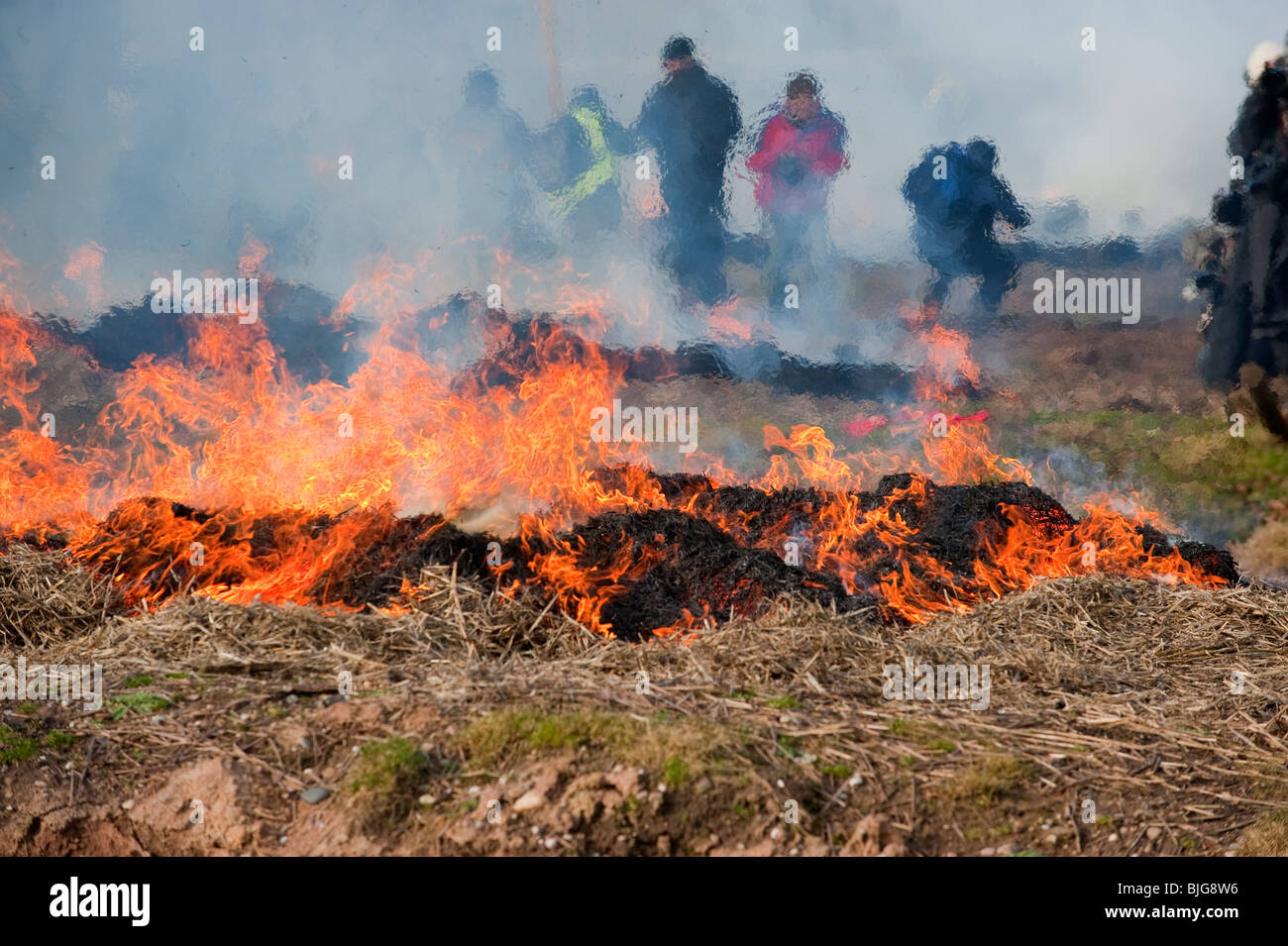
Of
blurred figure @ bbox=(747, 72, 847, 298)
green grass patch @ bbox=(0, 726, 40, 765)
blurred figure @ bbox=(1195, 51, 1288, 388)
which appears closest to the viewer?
green grass patch @ bbox=(0, 726, 40, 765)

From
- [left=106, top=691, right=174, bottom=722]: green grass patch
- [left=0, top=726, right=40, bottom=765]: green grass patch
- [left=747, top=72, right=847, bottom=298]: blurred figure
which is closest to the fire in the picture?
[left=747, top=72, right=847, bottom=298]: blurred figure

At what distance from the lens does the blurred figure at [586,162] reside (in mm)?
16172

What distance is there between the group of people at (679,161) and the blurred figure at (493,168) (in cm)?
2

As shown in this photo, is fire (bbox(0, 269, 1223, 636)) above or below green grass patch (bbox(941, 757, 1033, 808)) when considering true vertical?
above

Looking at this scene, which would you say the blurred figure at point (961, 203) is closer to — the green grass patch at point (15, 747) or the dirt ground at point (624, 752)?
the dirt ground at point (624, 752)

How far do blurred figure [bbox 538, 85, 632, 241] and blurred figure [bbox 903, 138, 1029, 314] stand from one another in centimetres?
459

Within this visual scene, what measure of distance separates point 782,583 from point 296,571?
4078 mm

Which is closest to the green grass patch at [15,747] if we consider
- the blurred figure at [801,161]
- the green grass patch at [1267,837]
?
the green grass patch at [1267,837]

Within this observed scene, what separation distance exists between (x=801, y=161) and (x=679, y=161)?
6.17 ft

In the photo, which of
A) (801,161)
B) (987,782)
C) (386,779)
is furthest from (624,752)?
(801,161)

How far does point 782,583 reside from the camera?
8453 mm

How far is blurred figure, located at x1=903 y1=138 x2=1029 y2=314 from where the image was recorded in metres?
16.6

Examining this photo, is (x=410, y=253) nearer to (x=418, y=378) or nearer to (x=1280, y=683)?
(x=418, y=378)

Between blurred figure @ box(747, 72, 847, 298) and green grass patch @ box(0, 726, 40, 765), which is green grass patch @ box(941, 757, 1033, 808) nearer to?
green grass patch @ box(0, 726, 40, 765)
